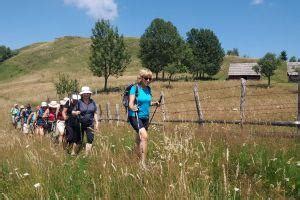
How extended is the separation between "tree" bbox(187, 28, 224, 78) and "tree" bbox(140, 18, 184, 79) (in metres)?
8.59

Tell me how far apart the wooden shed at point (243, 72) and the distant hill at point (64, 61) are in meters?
2.40

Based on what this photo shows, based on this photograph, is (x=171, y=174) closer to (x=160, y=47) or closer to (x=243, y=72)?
(x=160, y=47)

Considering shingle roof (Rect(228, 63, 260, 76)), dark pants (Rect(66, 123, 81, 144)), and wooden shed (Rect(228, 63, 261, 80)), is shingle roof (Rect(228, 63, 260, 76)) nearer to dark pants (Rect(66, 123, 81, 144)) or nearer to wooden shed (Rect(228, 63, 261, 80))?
wooden shed (Rect(228, 63, 261, 80))

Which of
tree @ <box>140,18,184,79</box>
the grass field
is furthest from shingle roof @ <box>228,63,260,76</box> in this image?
the grass field

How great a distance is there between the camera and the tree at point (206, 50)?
293ft

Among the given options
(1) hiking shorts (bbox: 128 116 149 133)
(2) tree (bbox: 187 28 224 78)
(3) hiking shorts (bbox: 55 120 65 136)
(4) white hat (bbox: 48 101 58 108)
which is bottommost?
(3) hiking shorts (bbox: 55 120 65 136)

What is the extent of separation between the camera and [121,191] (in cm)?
440

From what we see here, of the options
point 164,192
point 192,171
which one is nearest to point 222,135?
point 192,171

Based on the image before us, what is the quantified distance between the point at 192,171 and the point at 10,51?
554ft

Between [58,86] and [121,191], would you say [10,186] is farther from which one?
[58,86]

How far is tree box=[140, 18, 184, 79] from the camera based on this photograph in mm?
76250

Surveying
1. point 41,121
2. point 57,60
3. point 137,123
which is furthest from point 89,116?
point 57,60

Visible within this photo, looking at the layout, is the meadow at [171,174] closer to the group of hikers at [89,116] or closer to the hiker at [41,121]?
the group of hikers at [89,116]

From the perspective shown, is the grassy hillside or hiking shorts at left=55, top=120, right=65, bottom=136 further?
the grassy hillside
